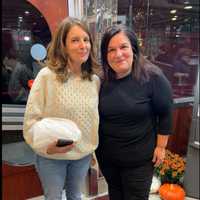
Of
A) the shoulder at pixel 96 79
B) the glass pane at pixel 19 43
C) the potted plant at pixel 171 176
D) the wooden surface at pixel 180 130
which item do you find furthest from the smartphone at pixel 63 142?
the wooden surface at pixel 180 130

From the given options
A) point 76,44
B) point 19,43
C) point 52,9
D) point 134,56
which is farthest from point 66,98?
point 52,9

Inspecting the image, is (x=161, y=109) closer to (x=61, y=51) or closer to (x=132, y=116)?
Answer: (x=132, y=116)

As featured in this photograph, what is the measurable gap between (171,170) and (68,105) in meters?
1.53

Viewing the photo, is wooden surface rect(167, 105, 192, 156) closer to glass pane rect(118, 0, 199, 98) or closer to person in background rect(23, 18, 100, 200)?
glass pane rect(118, 0, 199, 98)

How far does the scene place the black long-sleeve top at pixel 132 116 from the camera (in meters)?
1.38

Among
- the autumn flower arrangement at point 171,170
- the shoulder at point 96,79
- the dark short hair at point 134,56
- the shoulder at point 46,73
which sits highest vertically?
the dark short hair at point 134,56

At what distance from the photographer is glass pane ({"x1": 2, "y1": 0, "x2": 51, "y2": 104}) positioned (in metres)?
1.83

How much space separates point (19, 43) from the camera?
1890mm

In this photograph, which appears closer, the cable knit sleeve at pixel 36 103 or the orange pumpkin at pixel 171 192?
the cable knit sleeve at pixel 36 103

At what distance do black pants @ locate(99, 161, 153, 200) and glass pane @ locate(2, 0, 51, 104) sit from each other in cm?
86

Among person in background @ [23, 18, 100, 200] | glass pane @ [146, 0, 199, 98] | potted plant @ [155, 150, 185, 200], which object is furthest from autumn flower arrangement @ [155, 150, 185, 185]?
person in background @ [23, 18, 100, 200]

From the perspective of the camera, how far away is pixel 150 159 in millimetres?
1483

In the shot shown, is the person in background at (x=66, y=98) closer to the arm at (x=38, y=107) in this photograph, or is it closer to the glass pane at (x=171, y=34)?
the arm at (x=38, y=107)

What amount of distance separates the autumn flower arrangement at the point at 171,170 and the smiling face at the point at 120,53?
1380 millimetres
